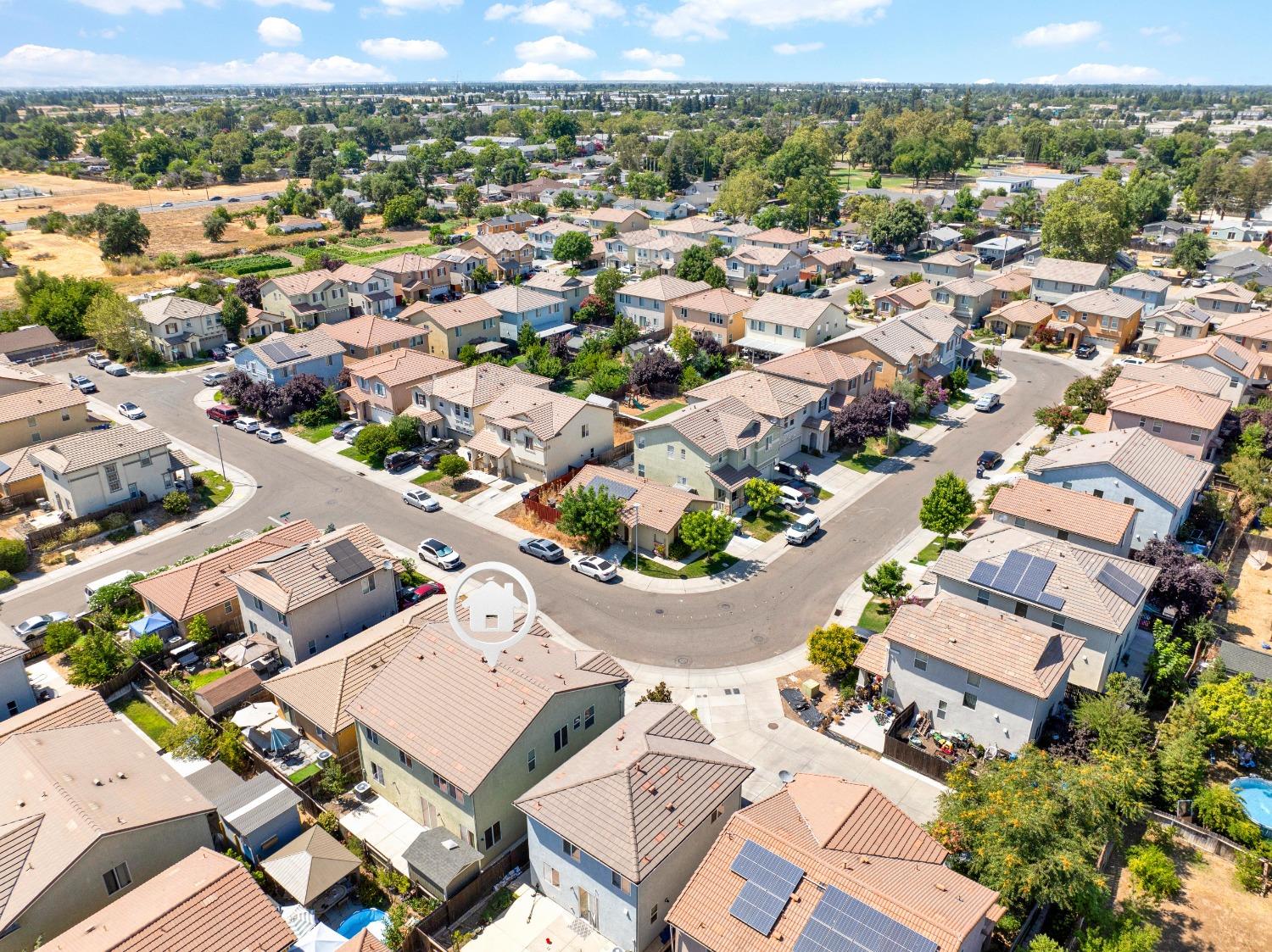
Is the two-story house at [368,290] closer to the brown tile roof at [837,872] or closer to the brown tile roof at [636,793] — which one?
the brown tile roof at [636,793]

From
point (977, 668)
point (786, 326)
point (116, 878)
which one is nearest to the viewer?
point (116, 878)

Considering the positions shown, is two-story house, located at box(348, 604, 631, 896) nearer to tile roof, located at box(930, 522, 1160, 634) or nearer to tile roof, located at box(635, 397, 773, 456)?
tile roof, located at box(930, 522, 1160, 634)

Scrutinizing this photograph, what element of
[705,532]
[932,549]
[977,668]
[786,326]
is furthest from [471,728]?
[786,326]

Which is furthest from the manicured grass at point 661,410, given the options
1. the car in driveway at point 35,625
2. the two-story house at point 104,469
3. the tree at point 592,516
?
the car in driveway at point 35,625

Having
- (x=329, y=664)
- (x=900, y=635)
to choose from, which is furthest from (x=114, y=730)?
(x=900, y=635)

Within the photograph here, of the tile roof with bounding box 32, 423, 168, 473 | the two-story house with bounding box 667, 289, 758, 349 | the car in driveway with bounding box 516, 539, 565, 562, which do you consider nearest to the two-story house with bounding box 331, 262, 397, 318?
the two-story house with bounding box 667, 289, 758, 349

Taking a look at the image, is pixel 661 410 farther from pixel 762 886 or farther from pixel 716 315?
pixel 762 886
